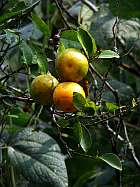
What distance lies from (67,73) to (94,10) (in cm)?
99

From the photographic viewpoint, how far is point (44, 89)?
0.79 meters

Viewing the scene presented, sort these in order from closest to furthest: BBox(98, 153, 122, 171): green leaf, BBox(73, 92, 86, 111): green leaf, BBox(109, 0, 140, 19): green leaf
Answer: BBox(73, 92, 86, 111): green leaf
BBox(98, 153, 122, 171): green leaf
BBox(109, 0, 140, 19): green leaf

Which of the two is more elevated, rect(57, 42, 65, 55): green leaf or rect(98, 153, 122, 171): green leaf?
rect(57, 42, 65, 55): green leaf

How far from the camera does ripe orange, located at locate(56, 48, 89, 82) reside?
779 millimetres

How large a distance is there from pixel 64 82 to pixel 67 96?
0.03m

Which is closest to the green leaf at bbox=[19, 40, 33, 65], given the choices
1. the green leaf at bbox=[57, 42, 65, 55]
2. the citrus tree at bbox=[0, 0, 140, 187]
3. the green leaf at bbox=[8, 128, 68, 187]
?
the citrus tree at bbox=[0, 0, 140, 187]

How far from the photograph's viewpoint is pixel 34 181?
1.24 meters

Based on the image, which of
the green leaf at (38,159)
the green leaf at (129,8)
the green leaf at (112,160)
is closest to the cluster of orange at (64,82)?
the green leaf at (112,160)

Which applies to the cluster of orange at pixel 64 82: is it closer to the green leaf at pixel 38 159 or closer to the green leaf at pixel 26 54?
the green leaf at pixel 26 54

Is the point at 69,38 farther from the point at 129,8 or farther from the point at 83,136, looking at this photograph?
the point at 129,8

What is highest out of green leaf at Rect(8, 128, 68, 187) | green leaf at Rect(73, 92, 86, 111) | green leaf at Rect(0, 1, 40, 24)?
green leaf at Rect(0, 1, 40, 24)

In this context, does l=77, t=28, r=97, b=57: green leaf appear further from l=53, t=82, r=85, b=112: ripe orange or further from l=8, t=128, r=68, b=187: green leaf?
→ l=8, t=128, r=68, b=187: green leaf

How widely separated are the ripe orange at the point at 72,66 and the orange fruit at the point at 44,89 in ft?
0.07

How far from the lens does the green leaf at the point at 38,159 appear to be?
123cm
